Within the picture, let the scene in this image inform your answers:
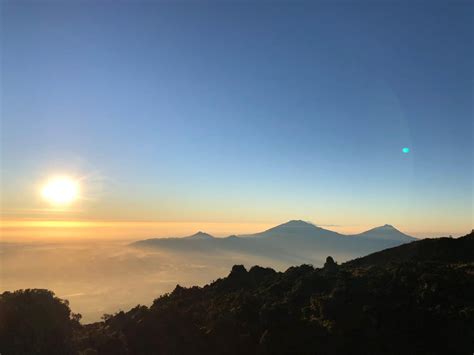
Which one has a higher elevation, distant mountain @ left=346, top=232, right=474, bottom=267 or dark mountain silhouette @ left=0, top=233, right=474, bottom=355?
distant mountain @ left=346, top=232, right=474, bottom=267

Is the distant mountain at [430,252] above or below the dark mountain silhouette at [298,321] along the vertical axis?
above

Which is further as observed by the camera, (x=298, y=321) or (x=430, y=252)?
(x=430, y=252)

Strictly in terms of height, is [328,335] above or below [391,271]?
below

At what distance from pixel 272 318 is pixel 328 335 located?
19.9ft

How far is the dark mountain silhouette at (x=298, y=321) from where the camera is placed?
1166 inches

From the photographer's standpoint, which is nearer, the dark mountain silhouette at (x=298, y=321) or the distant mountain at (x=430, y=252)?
the dark mountain silhouette at (x=298, y=321)

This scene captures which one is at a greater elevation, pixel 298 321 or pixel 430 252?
pixel 430 252

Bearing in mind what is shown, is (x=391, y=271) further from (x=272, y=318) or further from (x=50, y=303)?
(x=50, y=303)

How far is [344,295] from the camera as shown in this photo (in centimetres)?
3638

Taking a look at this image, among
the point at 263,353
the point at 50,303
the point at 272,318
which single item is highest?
the point at 50,303

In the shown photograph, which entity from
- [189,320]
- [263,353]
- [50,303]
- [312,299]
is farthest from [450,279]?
[50,303]

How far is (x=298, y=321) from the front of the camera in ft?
115

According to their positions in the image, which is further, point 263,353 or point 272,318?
point 272,318

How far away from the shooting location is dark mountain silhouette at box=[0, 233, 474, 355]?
29609mm
